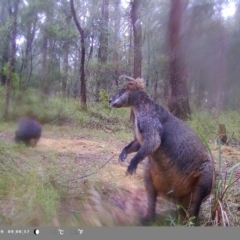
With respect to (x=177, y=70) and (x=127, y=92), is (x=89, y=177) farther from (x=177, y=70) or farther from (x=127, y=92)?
(x=177, y=70)

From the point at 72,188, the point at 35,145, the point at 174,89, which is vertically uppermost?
the point at 174,89

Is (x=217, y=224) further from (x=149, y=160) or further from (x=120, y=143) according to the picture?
(x=120, y=143)

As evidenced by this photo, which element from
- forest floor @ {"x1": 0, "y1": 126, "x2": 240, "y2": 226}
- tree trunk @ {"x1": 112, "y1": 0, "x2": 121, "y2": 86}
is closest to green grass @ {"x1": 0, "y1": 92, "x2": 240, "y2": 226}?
forest floor @ {"x1": 0, "y1": 126, "x2": 240, "y2": 226}

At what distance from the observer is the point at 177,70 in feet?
5.30

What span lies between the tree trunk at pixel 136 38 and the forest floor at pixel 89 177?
0.29 m

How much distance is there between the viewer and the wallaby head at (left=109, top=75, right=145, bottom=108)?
1.52 meters

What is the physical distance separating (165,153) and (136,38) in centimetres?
51

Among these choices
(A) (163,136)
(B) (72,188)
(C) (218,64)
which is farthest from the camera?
(C) (218,64)

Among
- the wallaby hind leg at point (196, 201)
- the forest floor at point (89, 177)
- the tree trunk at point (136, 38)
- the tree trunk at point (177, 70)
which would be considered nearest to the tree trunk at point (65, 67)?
the forest floor at point (89, 177)

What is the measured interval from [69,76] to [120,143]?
1.21ft

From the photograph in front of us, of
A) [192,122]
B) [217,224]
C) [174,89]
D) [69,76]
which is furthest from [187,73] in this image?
[217,224]

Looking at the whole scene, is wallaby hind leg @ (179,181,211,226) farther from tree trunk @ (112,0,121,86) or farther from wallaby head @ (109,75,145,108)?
tree trunk @ (112,0,121,86)

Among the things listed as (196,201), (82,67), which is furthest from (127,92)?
(196,201)

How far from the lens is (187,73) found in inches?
63.6
